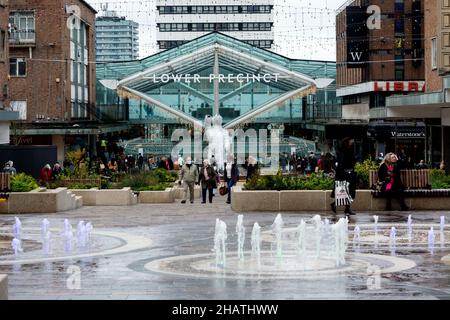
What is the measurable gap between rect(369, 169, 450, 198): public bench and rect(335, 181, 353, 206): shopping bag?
173cm

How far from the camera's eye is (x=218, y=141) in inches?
2665

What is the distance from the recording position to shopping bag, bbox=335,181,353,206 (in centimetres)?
2712

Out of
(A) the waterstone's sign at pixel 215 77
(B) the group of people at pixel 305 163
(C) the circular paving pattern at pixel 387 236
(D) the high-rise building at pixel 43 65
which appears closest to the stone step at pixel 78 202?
(C) the circular paving pattern at pixel 387 236

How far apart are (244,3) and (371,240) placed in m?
154

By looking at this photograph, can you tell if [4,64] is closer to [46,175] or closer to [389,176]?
[46,175]

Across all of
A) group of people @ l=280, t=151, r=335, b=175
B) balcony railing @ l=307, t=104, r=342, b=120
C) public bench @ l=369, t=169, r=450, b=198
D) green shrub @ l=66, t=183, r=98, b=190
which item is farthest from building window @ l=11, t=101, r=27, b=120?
public bench @ l=369, t=169, r=450, b=198

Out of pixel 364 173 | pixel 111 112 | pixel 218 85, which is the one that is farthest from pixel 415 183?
pixel 111 112

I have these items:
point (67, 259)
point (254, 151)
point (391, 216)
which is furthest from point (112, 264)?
point (254, 151)

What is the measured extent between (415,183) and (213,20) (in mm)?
147647

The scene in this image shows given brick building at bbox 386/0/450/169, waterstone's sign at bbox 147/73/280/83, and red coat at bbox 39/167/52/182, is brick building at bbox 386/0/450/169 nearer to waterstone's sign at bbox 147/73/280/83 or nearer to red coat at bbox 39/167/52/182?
red coat at bbox 39/167/52/182

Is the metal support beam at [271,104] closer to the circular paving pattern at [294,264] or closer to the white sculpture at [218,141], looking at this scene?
the white sculpture at [218,141]

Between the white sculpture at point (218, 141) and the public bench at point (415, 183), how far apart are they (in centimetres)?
3692
